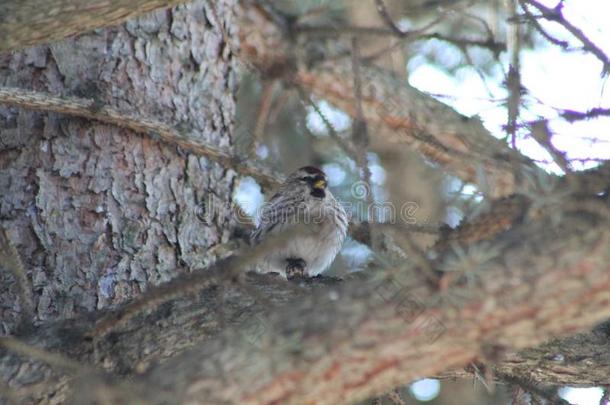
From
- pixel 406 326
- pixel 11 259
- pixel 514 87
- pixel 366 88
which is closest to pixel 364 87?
pixel 366 88

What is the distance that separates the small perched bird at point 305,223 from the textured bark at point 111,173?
2.78ft

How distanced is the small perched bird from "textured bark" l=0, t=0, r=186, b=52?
2370 millimetres

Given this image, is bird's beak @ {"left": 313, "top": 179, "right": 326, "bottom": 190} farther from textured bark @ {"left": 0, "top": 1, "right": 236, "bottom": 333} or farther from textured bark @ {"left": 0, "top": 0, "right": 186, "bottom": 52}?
textured bark @ {"left": 0, "top": 0, "right": 186, "bottom": 52}

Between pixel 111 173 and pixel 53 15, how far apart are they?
54.1 inches

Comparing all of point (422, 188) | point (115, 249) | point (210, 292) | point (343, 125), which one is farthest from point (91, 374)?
point (422, 188)

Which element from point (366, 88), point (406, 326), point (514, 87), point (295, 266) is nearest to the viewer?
point (406, 326)

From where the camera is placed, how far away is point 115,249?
4188 mm

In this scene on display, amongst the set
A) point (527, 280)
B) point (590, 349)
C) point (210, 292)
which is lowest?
point (590, 349)

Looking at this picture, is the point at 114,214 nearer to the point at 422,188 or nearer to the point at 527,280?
the point at 527,280

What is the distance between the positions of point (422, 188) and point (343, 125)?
3.75ft

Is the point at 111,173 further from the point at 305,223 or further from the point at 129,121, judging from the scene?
the point at 305,223

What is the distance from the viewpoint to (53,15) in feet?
9.95

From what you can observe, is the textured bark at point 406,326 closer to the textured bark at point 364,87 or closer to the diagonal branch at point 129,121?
the diagonal branch at point 129,121

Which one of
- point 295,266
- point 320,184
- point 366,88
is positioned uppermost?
point 366,88
